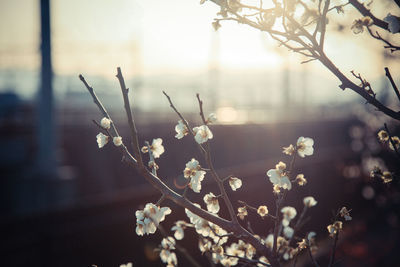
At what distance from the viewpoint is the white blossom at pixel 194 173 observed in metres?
1.94

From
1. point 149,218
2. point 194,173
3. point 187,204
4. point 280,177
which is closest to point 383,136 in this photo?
point 280,177

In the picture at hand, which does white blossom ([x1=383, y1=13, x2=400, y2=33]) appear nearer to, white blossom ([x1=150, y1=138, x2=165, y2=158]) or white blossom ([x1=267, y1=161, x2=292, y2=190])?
white blossom ([x1=267, y1=161, x2=292, y2=190])

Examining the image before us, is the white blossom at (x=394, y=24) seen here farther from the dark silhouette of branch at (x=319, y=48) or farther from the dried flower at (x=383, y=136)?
the dried flower at (x=383, y=136)

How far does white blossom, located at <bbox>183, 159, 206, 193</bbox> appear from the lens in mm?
1942

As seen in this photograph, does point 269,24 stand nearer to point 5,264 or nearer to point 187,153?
point 5,264

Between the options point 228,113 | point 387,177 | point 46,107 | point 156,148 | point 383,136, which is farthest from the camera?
point 228,113

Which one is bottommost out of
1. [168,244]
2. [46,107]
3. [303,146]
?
[46,107]

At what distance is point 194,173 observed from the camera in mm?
1973

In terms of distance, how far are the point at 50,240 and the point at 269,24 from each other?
425 cm

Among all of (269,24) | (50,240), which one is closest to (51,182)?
(50,240)

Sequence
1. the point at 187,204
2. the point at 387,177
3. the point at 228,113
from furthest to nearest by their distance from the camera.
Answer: the point at 228,113 → the point at 387,177 → the point at 187,204

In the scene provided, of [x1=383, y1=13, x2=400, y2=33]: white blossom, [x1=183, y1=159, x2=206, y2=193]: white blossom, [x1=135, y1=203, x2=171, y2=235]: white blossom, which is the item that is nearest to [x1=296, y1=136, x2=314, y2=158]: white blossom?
[x1=183, y1=159, x2=206, y2=193]: white blossom

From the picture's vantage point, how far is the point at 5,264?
4758 mm

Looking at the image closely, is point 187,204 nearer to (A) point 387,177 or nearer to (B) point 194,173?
(B) point 194,173
